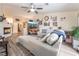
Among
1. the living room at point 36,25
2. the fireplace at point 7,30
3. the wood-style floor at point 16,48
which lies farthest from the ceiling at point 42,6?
the wood-style floor at point 16,48

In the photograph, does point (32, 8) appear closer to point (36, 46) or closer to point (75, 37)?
point (36, 46)

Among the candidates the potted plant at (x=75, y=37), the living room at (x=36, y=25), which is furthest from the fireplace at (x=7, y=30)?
the potted plant at (x=75, y=37)

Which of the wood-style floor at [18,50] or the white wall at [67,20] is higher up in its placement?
the white wall at [67,20]

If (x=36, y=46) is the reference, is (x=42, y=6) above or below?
above

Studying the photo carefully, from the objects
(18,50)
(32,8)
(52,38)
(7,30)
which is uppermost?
(32,8)

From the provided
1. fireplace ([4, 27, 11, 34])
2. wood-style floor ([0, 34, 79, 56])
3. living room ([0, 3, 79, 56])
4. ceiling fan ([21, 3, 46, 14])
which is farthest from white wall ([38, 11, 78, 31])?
fireplace ([4, 27, 11, 34])

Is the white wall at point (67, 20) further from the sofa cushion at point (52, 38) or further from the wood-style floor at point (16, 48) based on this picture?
the wood-style floor at point (16, 48)

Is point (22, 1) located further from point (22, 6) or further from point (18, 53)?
point (18, 53)

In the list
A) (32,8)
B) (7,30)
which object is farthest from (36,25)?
(7,30)

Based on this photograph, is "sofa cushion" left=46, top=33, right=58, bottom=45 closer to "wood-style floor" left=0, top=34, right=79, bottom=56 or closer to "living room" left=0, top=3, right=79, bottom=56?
"living room" left=0, top=3, right=79, bottom=56

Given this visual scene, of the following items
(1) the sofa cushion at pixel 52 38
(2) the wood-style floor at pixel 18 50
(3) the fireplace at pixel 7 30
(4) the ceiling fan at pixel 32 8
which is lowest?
(2) the wood-style floor at pixel 18 50

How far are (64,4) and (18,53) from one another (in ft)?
3.18

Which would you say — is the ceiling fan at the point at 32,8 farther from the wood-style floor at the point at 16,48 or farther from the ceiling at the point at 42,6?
the wood-style floor at the point at 16,48

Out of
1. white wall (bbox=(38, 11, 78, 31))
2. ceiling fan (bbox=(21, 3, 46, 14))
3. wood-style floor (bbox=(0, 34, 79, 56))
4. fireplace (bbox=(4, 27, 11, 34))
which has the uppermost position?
ceiling fan (bbox=(21, 3, 46, 14))
